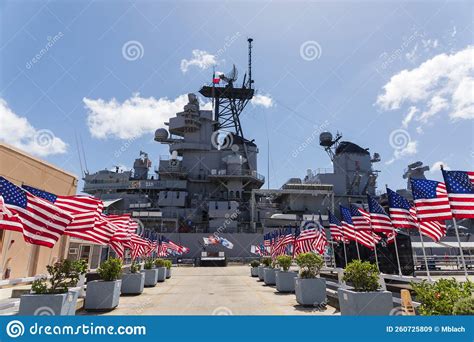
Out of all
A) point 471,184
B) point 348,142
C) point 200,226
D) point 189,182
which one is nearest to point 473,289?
point 471,184

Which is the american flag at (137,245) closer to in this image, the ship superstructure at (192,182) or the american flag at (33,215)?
the american flag at (33,215)

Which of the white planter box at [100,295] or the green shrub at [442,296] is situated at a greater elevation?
the green shrub at [442,296]

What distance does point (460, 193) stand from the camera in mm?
7156

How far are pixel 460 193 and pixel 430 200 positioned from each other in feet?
3.75

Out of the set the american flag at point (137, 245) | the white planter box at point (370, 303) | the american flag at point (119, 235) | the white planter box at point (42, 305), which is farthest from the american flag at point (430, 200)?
the american flag at point (137, 245)

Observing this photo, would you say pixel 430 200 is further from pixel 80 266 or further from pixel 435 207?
pixel 80 266

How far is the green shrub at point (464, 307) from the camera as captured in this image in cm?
434

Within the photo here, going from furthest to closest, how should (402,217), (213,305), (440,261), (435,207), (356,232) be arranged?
(440,261) → (356,232) → (213,305) → (402,217) → (435,207)

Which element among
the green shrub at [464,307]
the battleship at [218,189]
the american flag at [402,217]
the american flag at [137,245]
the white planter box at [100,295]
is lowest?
the white planter box at [100,295]

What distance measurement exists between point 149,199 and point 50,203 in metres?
45.7

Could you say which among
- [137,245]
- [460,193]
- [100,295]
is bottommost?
[100,295]

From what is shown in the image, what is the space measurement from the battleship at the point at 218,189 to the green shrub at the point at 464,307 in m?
41.6

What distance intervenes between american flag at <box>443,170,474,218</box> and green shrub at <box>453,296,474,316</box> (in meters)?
3.26

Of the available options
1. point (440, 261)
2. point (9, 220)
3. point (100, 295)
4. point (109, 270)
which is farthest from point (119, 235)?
point (440, 261)
